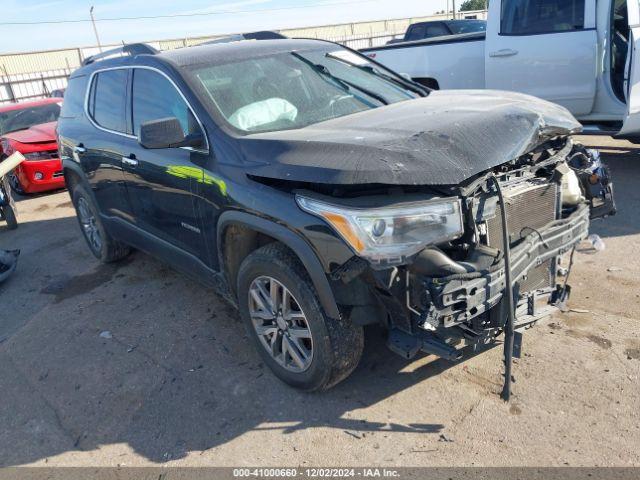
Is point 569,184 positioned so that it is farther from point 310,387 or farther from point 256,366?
point 256,366

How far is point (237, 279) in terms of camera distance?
3.34m

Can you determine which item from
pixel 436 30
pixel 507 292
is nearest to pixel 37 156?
pixel 507 292

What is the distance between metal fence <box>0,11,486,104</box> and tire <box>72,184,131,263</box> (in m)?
9.67

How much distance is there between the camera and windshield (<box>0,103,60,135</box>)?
9984mm

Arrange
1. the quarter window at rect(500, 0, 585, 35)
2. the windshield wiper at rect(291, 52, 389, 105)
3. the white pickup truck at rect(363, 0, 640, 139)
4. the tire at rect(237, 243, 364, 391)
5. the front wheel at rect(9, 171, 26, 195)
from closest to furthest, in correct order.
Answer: the tire at rect(237, 243, 364, 391)
the windshield wiper at rect(291, 52, 389, 105)
the white pickup truck at rect(363, 0, 640, 139)
the quarter window at rect(500, 0, 585, 35)
the front wheel at rect(9, 171, 26, 195)

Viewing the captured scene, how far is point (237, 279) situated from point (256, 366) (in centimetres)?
62

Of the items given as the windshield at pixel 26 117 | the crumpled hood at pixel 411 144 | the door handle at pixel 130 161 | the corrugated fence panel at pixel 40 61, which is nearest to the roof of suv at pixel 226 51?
the door handle at pixel 130 161

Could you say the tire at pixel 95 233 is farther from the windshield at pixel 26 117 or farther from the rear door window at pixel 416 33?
the rear door window at pixel 416 33

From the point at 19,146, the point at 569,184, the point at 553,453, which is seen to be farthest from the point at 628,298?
the point at 19,146

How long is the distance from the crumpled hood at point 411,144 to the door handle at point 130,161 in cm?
137

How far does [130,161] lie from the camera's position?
4.19 metres

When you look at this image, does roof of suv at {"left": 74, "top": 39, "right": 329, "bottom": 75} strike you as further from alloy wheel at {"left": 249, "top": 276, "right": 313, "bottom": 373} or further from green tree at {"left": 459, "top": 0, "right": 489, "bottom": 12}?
green tree at {"left": 459, "top": 0, "right": 489, "bottom": 12}

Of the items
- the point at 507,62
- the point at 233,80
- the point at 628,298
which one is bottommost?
the point at 628,298

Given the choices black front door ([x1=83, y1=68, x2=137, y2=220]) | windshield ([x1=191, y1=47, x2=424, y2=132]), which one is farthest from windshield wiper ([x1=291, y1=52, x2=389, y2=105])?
black front door ([x1=83, y1=68, x2=137, y2=220])
